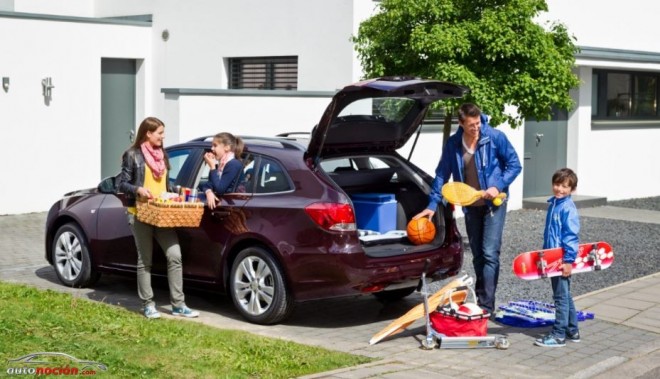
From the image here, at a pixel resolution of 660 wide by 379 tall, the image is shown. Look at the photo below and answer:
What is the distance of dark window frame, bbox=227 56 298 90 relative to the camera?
58.4 ft

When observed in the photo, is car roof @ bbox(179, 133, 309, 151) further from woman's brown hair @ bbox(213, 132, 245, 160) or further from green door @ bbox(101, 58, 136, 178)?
green door @ bbox(101, 58, 136, 178)

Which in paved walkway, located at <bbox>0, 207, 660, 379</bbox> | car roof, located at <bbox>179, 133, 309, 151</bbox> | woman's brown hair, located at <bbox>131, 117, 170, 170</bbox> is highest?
woman's brown hair, located at <bbox>131, 117, 170, 170</bbox>

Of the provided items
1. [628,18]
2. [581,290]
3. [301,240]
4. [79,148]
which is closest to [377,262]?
[301,240]

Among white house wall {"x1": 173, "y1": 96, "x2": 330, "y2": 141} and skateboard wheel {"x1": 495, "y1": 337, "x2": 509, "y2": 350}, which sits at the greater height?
white house wall {"x1": 173, "y1": 96, "x2": 330, "y2": 141}

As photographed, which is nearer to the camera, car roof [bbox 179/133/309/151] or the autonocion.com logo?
the autonocion.com logo

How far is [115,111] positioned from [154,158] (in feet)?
31.1

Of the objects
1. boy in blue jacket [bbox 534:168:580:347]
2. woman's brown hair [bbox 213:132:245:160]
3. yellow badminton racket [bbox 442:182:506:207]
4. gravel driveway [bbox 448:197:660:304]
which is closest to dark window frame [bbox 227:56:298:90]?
gravel driveway [bbox 448:197:660:304]

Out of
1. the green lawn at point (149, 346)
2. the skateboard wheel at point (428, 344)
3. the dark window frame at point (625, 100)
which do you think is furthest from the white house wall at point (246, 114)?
the skateboard wheel at point (428, 344)

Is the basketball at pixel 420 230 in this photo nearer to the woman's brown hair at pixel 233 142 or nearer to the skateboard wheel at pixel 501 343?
the skateboard wheel at pixel 501 343

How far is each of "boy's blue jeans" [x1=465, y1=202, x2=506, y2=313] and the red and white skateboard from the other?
2.44ft

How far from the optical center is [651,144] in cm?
→ 2269

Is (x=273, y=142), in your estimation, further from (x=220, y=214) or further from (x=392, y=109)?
(x=392, y=109)

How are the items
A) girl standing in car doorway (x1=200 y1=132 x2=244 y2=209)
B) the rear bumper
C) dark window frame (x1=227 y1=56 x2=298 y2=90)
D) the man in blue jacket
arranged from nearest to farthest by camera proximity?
the rear bumper < the man in blue jacket < girl standing in car doorway (x1=200 y1=132 x2=244 y2=209) < dark window frame (x1=227 y1=56 x2=298 y2=90)

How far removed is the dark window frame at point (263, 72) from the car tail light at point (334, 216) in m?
9.03
